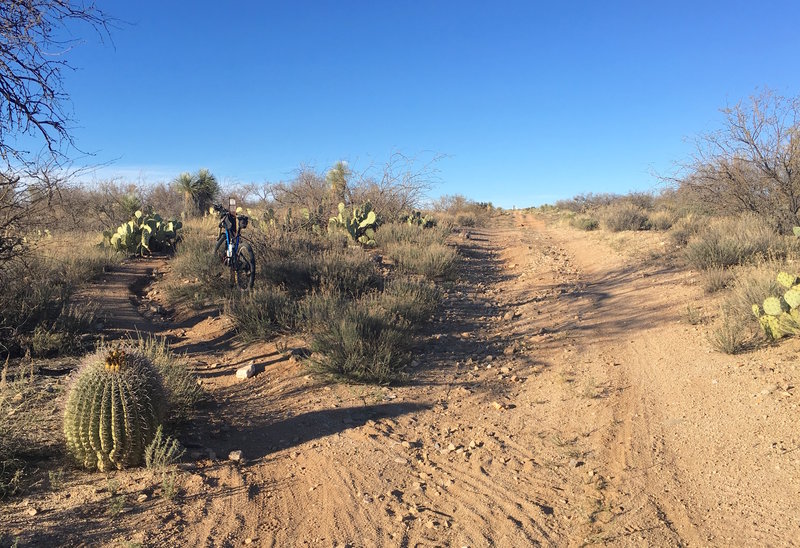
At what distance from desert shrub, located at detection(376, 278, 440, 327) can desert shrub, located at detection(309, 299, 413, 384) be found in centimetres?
51

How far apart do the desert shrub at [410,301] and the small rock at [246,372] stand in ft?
7.30

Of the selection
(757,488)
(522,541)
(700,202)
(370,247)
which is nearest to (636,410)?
(757,488)

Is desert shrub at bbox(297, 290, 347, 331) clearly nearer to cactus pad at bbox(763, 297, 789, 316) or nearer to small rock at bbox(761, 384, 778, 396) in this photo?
small rock at bbox(761, 384, 778, 396)

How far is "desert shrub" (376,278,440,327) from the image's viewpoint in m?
8.24

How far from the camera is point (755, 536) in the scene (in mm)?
3316

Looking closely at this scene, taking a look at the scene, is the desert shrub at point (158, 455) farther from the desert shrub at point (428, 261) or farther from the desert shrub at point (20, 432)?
the desert shrub at point (428, 261)

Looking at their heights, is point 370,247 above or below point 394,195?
below

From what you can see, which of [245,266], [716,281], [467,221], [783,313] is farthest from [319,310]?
[467,221]

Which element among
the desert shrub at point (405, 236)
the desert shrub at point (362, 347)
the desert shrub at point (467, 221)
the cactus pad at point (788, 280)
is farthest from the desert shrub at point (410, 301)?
the desert shrub at point (467, 221)

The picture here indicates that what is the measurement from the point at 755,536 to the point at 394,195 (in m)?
16.3

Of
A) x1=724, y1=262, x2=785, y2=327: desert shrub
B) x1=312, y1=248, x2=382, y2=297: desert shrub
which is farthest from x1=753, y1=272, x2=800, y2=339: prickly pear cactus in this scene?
x1=312, y1=248, x2=382, y2=297: desert shrub

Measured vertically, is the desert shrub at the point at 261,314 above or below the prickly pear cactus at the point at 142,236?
below

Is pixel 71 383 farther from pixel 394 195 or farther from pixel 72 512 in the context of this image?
pixel 394 195

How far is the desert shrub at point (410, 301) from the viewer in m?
8.24
